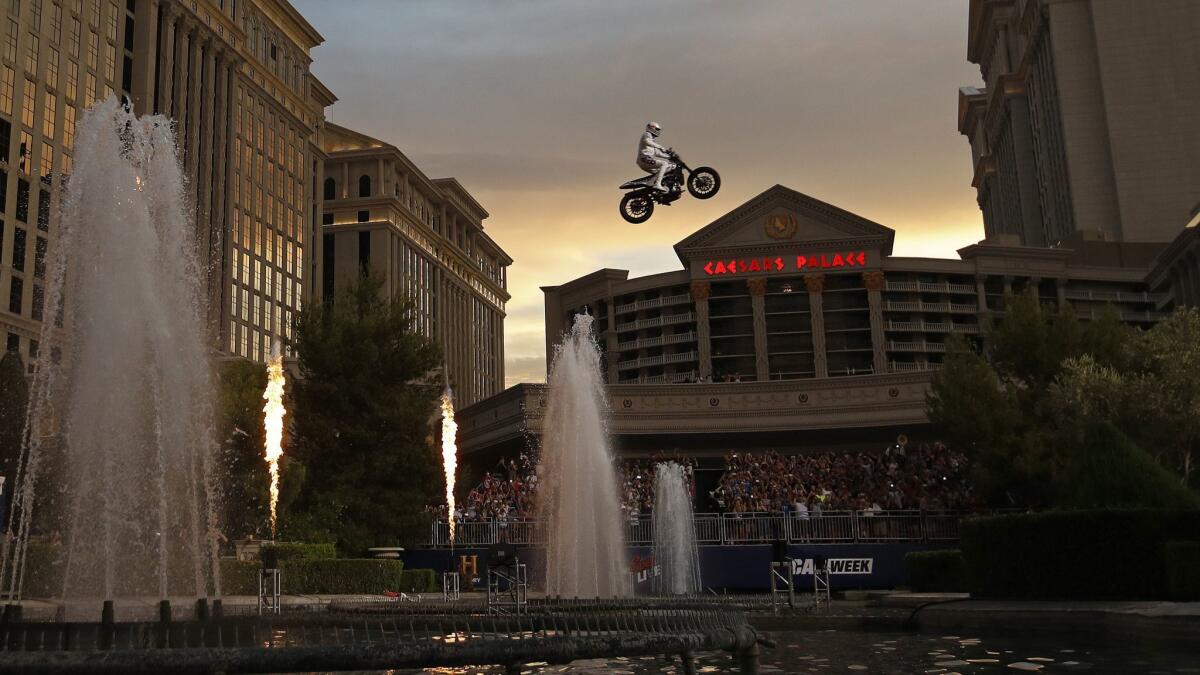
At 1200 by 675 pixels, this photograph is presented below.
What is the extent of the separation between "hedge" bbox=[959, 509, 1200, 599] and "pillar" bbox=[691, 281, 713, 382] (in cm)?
5343

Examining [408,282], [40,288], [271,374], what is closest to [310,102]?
[408,282]

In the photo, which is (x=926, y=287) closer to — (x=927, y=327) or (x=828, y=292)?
(x=927, y=327)

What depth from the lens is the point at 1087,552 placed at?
1806cm

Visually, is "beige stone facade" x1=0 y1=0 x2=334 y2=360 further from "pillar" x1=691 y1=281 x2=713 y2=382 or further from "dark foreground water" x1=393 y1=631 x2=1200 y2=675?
"dark foreground water" x1=393 y1=631 x2=1200 y2=675

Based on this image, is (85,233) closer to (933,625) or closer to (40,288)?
(933,625)

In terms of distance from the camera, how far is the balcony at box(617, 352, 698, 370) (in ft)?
244

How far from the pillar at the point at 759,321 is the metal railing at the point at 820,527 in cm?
4003

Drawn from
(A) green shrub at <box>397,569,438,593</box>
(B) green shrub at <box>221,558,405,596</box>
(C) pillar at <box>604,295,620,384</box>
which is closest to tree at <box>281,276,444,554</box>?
(A) green shrub at <box>397,569,438,593</box>

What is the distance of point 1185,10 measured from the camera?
81.1 meters

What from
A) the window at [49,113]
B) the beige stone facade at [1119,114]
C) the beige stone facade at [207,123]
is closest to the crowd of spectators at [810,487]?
the beige stone facade at [1119,114]

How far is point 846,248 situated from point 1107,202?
25.1 metres

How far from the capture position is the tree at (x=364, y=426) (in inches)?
1398

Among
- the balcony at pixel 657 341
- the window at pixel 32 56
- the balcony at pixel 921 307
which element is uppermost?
the window at pixel 32 56

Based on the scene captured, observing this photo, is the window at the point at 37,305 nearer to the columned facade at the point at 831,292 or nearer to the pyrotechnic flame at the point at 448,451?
the columned facade at the point at 831,292
